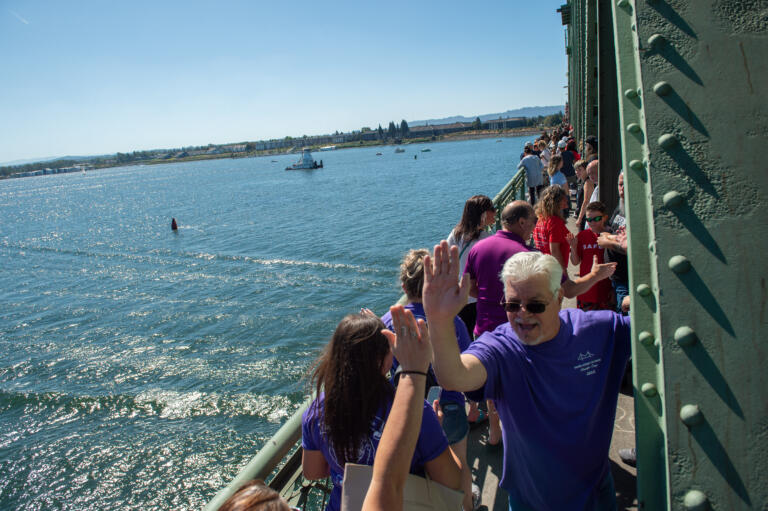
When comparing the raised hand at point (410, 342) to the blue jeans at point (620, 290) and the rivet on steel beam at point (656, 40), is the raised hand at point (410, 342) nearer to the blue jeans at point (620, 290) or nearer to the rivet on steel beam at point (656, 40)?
the rivet on steel beam at point (656, 40)

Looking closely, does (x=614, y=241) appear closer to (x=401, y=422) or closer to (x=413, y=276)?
(x=413, y=276)

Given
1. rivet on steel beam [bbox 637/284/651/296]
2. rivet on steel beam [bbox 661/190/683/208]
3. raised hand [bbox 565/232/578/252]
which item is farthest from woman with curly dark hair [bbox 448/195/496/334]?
rivet on steel beam [bbox 661/190/683/208]

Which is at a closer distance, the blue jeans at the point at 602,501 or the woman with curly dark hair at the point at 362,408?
the woman with curly dark hair at the point at 362,408

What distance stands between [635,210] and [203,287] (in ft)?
71.6

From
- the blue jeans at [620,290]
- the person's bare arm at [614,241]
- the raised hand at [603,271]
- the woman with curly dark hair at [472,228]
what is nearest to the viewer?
the raised hand at [603,271]

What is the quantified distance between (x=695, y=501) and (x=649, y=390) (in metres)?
0.26

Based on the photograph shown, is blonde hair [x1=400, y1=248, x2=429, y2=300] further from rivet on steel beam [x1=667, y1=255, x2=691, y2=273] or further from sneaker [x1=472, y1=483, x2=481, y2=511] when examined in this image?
rivet on steel beam [x1=667, y1=255, x2=691, y2=273]

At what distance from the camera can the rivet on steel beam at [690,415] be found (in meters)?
1.12

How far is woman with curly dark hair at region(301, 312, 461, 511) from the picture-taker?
1.80 meters

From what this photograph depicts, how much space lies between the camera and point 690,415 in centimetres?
112

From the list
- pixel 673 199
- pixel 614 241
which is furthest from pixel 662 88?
pixel 614 241

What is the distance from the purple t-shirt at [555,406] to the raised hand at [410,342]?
409 mm

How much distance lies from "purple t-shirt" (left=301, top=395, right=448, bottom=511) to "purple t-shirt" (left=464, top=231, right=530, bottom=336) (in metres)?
1.59

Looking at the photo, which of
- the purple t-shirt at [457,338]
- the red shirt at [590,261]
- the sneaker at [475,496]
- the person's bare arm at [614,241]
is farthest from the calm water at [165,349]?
the red shirt at [590,261]
